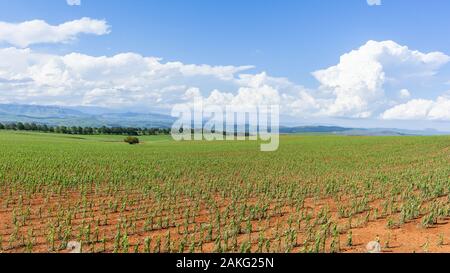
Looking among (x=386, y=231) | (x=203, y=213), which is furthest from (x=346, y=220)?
(x=203, y=213)

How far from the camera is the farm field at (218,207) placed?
45.6ft

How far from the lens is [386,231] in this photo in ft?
50.3

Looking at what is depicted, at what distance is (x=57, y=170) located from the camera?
3281 cm

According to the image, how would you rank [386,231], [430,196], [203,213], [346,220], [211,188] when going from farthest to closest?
[211,188]
[430,196]
[203,213]
[346,220]
[386,231]

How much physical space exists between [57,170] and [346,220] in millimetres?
24702

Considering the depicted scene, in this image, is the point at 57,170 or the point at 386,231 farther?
the point at 57,170

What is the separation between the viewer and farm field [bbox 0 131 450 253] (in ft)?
45.6

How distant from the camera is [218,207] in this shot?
20609 mm

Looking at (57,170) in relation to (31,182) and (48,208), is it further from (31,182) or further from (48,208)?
(48,208)

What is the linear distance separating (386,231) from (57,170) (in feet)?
88.1
